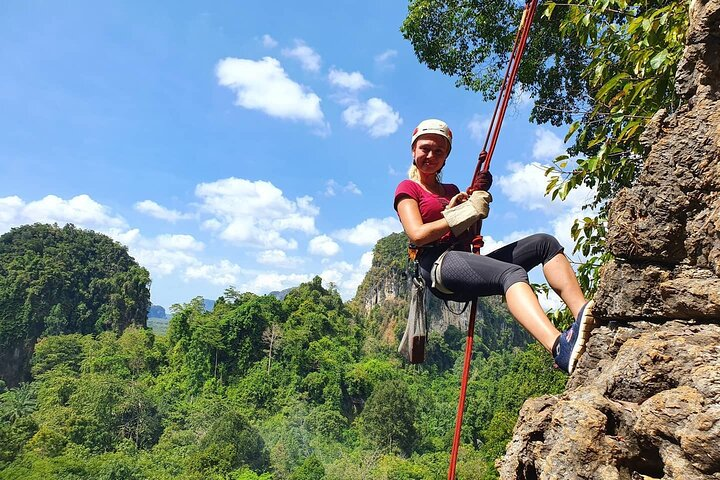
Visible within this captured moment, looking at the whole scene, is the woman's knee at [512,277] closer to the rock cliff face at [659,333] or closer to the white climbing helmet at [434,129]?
the rock cliff face at [659,333]

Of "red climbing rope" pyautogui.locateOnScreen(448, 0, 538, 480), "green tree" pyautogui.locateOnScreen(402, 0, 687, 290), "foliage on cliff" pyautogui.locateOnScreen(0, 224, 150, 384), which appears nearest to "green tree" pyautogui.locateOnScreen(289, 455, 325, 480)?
"green tree" pyautogui.locateOnScreen(402, 0, 687, 290)

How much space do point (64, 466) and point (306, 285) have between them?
88.5 ft

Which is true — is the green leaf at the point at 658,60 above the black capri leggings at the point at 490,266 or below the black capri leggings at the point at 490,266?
above

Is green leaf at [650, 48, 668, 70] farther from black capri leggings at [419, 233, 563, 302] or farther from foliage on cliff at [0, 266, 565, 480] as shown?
foliage on cliff at [0, 266, 565, 480]

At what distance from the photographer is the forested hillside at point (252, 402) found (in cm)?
2656

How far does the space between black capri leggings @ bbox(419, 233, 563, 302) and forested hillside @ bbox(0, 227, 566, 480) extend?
18915 millimetres

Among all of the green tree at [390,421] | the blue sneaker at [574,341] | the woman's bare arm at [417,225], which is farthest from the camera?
the green tree at [390,421]

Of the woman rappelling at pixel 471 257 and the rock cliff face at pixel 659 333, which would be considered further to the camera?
the woman rappelling at pixel 471 257

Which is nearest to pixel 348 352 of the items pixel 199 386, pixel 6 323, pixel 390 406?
pixel 390 406

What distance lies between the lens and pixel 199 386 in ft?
125

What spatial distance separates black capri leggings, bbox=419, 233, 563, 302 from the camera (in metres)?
1.99

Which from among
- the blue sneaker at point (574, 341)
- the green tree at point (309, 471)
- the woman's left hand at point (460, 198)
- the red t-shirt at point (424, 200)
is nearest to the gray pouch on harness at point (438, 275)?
the red t-shirt at point (424, 200)

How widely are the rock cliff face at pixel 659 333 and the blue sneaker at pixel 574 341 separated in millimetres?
31

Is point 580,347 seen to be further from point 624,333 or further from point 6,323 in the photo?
point 6,323
